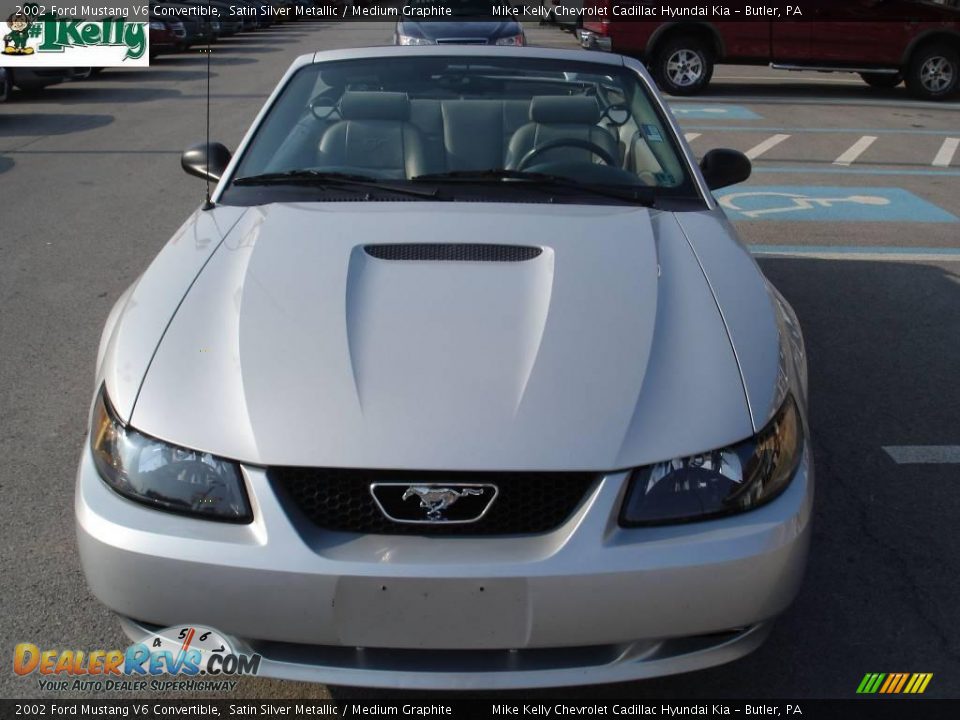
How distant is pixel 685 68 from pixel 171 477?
14.5 metres

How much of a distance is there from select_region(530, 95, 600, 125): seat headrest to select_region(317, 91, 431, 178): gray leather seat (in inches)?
19.5

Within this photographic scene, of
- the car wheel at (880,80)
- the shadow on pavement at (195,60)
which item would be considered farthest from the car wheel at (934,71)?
the shadow on pavement at (195,60)

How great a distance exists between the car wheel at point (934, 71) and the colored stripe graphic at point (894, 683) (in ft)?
48.9

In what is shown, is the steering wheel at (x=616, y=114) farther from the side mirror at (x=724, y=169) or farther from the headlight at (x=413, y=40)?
the headlight at (x=413, y=40)

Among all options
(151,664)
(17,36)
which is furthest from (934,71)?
(151,664)

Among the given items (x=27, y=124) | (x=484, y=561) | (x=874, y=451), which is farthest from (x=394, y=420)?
(x=27, y=124)

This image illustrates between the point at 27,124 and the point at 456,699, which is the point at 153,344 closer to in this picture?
the point at 456,699

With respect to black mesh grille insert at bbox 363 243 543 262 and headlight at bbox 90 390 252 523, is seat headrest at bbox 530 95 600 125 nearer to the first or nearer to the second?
black mesh grille insert at bbox 363 243 543 262

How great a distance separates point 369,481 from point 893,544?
78.5 inches

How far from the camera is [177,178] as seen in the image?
9.61 metres

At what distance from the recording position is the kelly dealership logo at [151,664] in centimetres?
234

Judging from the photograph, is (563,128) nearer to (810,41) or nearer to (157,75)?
(810,41)

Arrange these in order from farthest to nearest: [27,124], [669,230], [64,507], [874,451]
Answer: [27,124], [874,451], [64,507], [669,230]

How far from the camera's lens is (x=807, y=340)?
5422 millimetres
